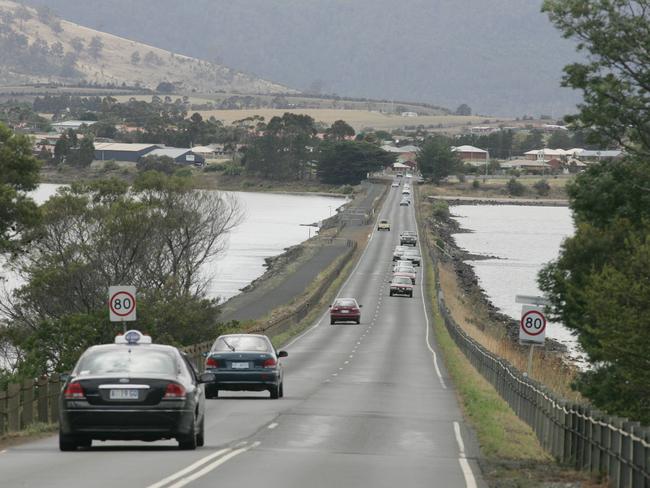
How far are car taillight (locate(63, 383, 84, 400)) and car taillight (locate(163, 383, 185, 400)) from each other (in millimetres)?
1036

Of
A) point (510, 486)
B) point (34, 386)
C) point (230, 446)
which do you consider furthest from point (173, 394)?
point (34, 386)

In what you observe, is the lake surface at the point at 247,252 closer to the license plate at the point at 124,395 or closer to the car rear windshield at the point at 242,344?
the car rear windshield at the point at 242,344

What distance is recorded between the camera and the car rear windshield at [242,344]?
3250cm

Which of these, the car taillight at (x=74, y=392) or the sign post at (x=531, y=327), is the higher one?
the car taillight at (x=74, y=392)

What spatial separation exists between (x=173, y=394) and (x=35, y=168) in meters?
32.8

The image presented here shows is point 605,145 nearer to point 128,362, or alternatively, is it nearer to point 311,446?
point 311,446

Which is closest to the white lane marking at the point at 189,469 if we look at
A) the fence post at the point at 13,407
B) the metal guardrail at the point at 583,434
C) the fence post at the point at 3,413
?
the fence post at the point at 3,413

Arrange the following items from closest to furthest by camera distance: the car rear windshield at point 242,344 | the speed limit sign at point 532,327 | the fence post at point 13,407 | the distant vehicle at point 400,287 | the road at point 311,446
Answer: the road at point 311,446 < the fence post at point 13,407 < the car rear windshield at point 242,344 < the speed limit sign at point 532,327 < the distant vehicle at point 400,287

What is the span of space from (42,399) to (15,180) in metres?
25.3

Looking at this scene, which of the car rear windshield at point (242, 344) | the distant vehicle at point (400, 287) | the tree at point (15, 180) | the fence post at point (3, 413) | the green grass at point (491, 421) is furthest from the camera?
the distant vehicle at point (400, 287)

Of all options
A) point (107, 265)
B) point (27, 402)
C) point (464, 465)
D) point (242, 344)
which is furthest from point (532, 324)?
point (107, 265)

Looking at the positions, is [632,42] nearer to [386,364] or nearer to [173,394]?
[386,364]

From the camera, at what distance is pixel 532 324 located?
3462 cm

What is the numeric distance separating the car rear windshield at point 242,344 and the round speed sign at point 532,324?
20.7 ft
